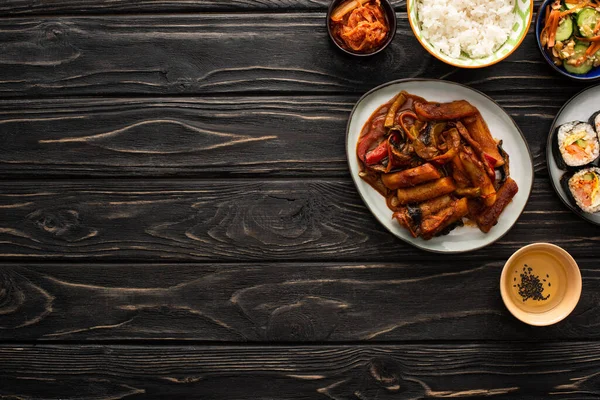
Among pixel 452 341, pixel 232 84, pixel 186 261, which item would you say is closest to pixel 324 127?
pixel 232 84

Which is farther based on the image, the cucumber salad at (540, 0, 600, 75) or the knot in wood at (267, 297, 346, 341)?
the knot in wood at (267, 297, 346, 341)

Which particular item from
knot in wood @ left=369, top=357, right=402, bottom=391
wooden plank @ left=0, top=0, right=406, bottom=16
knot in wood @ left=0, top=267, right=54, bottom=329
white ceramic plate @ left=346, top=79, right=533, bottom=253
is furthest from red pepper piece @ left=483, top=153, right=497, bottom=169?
knot in wood @ left=0, top=267, right=54, bottom=329

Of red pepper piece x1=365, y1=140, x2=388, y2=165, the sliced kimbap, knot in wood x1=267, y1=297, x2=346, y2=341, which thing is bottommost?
knot in wood x1=267, y1=297, x2=346, y2=341

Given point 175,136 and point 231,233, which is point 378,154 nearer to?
point 231,233

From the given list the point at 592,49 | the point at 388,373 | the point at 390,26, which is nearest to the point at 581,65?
the point at 592,49

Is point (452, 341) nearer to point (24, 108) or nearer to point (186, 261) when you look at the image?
point (186, 261)

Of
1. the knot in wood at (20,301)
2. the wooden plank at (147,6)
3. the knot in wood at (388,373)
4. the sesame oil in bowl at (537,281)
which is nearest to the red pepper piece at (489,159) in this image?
the sesame oil in bowl at (537,281)

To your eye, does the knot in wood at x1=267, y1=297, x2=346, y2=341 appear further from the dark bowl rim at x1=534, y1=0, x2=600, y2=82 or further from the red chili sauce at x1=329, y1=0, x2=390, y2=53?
the dark bowl rim at x1=534, y1=0, x2=600, y2=82
